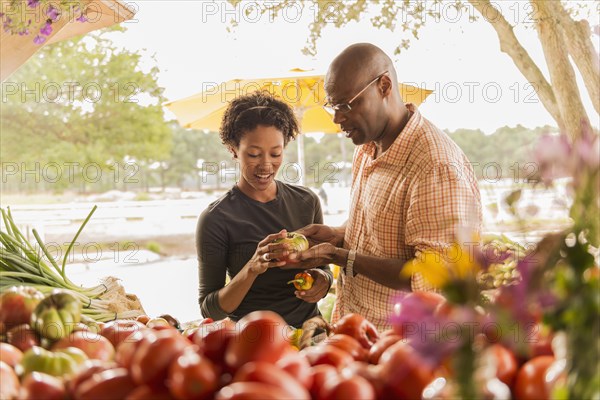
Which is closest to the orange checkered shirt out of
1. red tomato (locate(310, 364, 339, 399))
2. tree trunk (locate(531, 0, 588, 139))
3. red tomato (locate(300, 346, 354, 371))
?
red tomato (locate(300, 346, 354, 371))

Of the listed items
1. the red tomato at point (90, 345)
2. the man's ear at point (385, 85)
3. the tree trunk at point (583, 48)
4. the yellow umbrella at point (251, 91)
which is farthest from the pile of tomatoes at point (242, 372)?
the yellow umbrella at point (251, 91)

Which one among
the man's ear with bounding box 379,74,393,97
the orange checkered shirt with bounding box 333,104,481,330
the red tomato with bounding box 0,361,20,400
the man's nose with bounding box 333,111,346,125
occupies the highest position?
the man's ear with bounding box 379,74,393,97

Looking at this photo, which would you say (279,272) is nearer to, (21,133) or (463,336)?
(463,336)

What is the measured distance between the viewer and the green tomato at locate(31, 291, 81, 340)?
3.99 ft

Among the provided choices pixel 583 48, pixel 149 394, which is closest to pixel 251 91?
A: pixel 583 48

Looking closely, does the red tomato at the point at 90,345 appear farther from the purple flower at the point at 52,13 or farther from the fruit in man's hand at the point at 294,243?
the purple flower at the point at 52,13

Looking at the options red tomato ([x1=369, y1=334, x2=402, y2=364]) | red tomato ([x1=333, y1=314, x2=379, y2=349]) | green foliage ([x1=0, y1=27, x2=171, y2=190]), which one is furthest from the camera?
green foliage ([x1=0, y1=27, x2=171, y2=190])

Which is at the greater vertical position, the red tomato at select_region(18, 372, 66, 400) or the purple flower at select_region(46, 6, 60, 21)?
the purple flower at select_region(46, 6, 60, 21)

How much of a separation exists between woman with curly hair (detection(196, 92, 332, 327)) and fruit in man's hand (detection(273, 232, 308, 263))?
0.13 ft

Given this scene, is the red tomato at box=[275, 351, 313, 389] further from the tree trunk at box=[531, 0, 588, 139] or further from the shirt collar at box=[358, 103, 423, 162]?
the tree trunk at box=[531, 0, 588, 139]

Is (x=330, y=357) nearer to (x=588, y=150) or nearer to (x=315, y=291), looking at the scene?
(x=588, y=150)

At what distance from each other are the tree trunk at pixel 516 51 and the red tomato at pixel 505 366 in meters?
5.69

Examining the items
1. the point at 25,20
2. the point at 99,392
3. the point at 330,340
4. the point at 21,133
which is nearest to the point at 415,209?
the point at 330,340

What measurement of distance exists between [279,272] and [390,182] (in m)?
0.60
